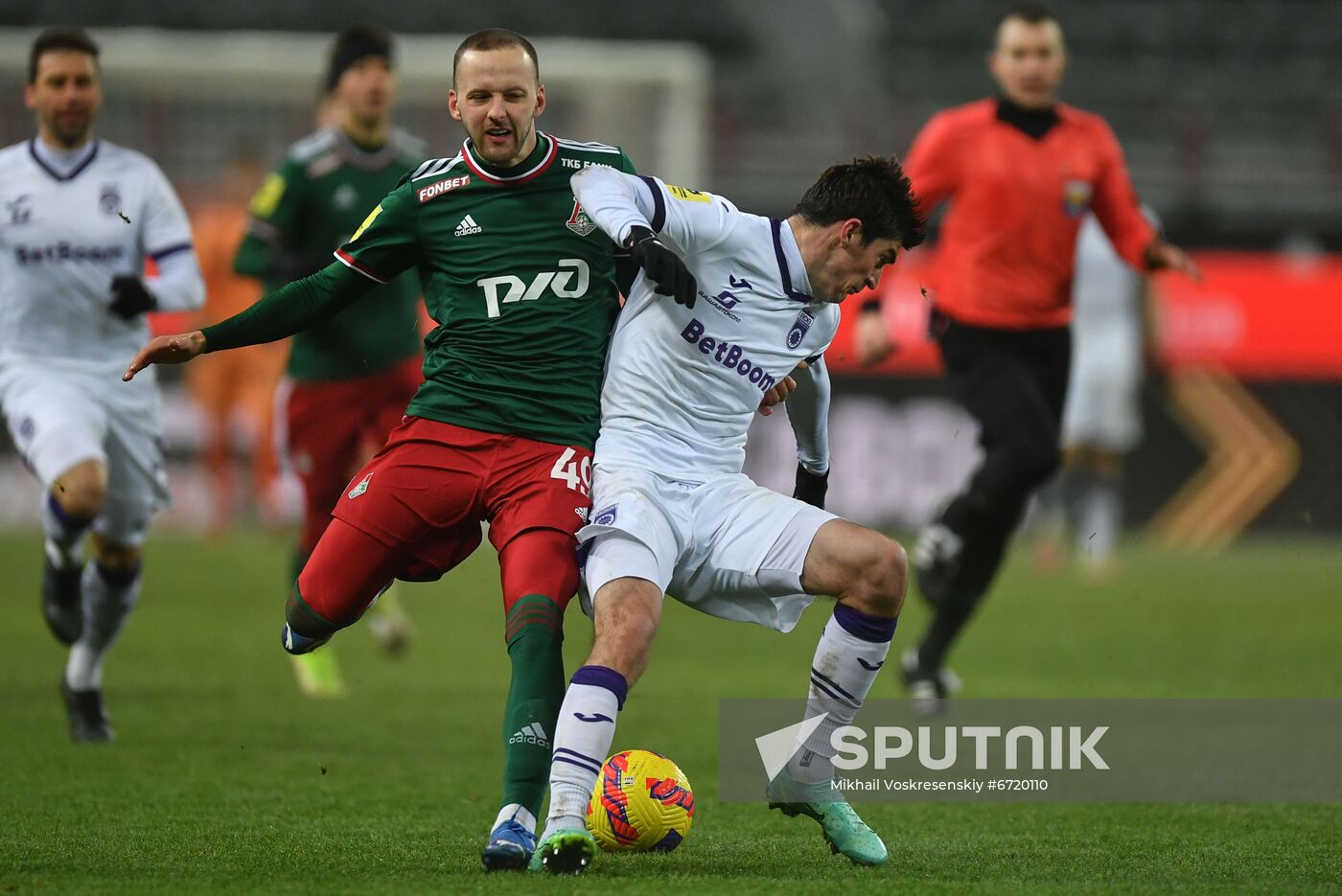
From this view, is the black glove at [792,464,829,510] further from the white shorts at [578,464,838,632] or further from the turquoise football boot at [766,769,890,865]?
the turquoise football boot at [766,769,890,865]

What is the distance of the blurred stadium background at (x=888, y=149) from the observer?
52.2 feet

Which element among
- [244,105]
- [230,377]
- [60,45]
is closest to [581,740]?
[60,45]

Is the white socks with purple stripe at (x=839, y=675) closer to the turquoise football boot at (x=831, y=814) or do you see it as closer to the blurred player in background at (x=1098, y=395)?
the turquoise football boot at (x=831, y=814)

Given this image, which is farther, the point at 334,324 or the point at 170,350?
the point at 334,324

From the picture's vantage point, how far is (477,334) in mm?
5008

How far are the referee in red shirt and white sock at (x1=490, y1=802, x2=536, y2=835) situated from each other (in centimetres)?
330

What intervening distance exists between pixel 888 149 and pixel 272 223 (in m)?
10.5

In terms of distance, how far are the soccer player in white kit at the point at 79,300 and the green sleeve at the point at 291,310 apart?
6.69ft

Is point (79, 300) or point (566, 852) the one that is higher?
point (79, 300)

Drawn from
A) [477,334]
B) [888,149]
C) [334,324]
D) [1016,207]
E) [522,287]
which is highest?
[522,287]

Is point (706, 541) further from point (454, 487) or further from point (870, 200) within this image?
point (870, 200)

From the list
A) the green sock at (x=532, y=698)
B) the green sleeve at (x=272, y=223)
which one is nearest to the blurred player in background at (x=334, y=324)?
the green sleeve at (x=272, y=223)

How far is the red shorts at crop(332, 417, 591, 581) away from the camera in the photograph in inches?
191

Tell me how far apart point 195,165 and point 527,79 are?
11965 millimetres
